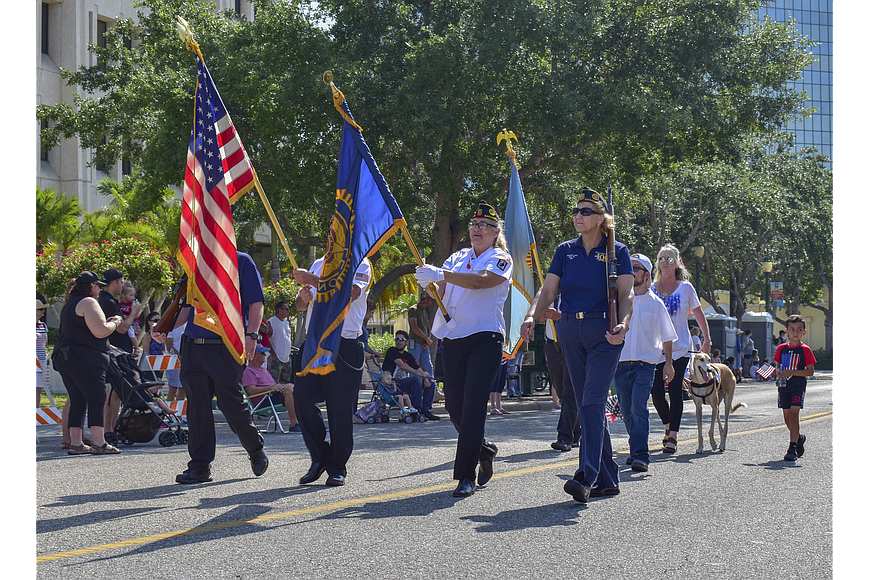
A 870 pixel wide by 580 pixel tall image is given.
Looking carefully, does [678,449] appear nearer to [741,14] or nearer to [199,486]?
[199,486]

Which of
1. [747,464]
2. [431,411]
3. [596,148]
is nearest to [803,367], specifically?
[747,464]

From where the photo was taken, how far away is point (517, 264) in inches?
469

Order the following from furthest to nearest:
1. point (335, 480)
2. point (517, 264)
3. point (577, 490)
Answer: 1. point (517, 264)
2. point (335, 480)
3. point (577, 490)

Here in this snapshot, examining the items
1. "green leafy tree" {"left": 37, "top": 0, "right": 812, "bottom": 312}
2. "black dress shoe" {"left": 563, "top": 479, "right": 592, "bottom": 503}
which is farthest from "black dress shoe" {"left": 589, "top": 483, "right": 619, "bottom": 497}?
"green leafy tree" {"left": 37, "top": 0, "right": 812, "bottom": 312}

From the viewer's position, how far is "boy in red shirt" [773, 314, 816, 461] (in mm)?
8820

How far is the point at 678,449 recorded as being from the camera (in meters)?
9.71

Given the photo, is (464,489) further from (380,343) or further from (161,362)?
(380,343)

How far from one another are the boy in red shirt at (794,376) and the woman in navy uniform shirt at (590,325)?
2.95 m

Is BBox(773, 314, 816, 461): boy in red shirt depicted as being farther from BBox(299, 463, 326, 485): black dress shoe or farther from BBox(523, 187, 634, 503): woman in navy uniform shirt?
BBox(299, 463, 326, 485): black dress shoe

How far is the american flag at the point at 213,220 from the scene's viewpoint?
712 cm

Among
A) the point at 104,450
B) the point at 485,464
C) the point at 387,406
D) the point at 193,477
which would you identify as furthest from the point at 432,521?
the point at 387,406

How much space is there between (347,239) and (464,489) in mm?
2007

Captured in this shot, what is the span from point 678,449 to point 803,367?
154 cm

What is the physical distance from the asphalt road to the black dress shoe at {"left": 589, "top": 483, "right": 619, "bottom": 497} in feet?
0.27
